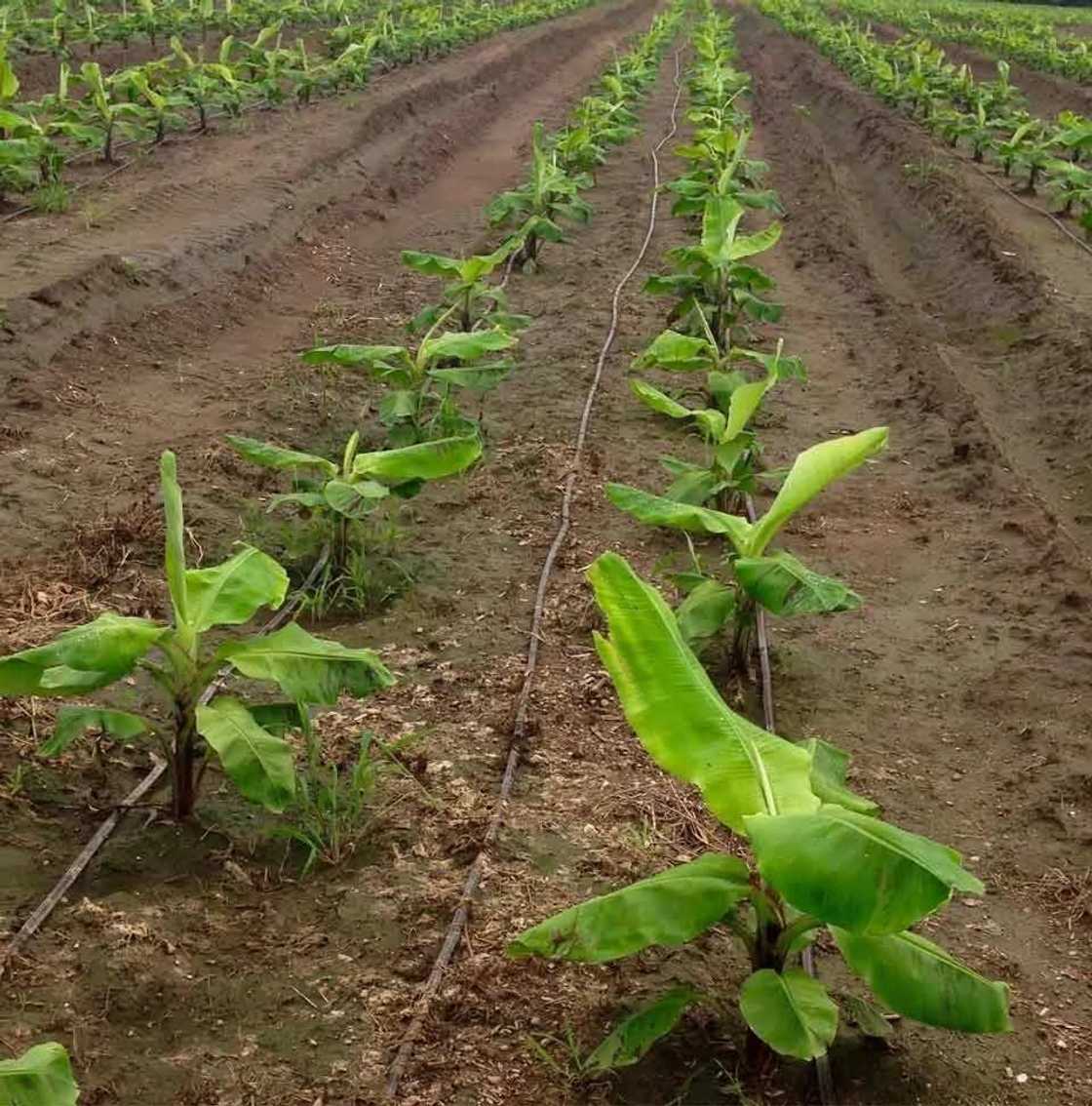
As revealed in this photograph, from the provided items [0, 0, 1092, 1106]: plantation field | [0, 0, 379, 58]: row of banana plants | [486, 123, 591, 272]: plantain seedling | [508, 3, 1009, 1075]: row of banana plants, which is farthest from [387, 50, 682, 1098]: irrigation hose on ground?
[0, 0, 379, 58]: row of banana plants

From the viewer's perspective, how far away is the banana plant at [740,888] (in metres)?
2.45

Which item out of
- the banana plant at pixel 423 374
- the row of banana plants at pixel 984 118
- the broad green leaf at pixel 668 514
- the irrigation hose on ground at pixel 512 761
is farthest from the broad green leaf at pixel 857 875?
the row of banana plants at pixel 984 118

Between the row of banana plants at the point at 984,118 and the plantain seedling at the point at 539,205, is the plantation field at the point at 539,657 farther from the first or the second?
the row of banana plants at the point at 984,118

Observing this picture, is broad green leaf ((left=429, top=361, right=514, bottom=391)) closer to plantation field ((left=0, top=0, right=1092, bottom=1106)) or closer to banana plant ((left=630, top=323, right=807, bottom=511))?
plantation field ((left=0, top=0, right=1092, bottom=1106))

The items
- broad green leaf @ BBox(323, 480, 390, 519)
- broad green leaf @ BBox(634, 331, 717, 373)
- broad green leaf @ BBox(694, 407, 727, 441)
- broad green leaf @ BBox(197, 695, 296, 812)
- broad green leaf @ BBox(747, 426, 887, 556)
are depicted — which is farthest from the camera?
broad green leaf @ BBox(634, 331, 717, 373)

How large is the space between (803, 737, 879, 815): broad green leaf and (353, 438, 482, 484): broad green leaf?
1754 millimetres

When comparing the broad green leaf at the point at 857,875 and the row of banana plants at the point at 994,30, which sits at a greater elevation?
the row of banana plants at the point at 994,30

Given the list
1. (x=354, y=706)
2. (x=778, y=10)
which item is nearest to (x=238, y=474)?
(x=354, y=706)

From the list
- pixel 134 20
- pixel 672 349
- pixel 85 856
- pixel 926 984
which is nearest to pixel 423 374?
pixel 672 349

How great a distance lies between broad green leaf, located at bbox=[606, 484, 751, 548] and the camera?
4.09m

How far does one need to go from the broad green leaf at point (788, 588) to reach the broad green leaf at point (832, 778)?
23.3 inches

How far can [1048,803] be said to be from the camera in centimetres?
411

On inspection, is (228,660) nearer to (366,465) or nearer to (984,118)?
(366,465)

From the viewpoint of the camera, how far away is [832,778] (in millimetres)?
3252
